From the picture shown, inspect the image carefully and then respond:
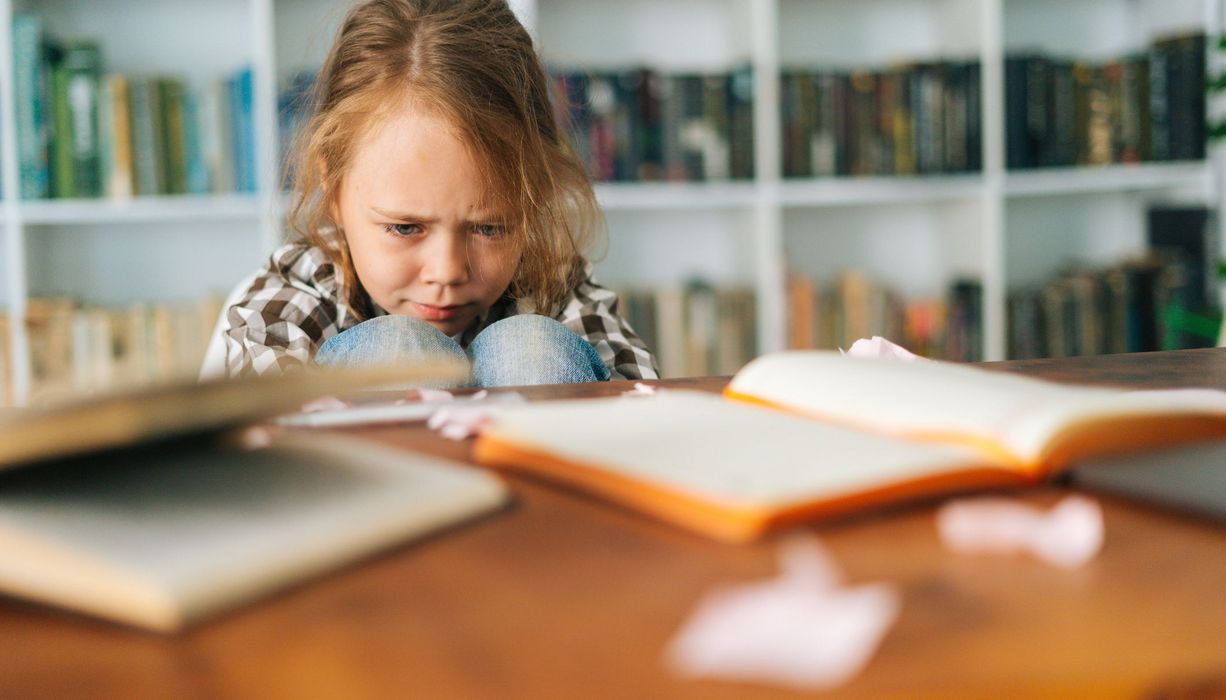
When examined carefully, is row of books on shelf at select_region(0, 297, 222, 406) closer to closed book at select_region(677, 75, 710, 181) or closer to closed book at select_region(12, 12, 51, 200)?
closed book at select_region(12, 12, 51, 200)

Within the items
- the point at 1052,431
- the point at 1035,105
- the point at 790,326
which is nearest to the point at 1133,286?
the point at 1035,105

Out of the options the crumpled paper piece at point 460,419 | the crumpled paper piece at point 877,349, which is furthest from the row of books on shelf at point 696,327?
the crumpled paper piece at point 460,419

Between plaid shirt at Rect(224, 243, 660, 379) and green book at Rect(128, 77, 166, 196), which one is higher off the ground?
green book at Rect(128, 77, 166, 196)

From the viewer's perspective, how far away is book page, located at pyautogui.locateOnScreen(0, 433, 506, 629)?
306 millimetres

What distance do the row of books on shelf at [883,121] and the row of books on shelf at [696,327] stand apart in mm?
322

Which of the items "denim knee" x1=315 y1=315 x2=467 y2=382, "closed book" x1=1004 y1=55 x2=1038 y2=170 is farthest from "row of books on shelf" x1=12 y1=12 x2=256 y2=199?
"closed book" x1=1004 y1=55 x2=1038 y2=170

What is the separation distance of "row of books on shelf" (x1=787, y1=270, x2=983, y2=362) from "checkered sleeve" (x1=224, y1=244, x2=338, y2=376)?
1312 millimetres

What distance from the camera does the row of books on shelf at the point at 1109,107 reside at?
8.17ft

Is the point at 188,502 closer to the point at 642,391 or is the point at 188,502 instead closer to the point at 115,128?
the point at 642,391

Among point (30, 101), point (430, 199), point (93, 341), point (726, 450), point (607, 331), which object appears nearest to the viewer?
point (726, 450)

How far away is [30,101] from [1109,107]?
7.54 ft

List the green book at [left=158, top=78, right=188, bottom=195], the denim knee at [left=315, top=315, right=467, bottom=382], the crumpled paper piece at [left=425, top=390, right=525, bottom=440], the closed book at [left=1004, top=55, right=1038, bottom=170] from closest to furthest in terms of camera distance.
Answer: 1. the crumpled paper piece at [left=425, top=390, right=525, bottom=440]
2. the denim knee at [left=315, top=315, right=467, bottom=382]
3. the green book at [left=158, top=78, right=188, bottom=195]
4. the closed book at [left=1004, top=55, right=1038, bottom=170]

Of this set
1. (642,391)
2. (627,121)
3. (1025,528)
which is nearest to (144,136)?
(627,121)

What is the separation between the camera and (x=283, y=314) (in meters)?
1.31
